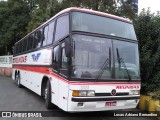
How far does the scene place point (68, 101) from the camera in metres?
6.62

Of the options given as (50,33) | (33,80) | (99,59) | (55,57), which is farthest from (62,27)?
(33,80)

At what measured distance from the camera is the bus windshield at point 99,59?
6.65 metres

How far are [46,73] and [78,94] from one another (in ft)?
9.40

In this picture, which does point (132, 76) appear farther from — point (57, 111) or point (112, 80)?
point (57, 111)

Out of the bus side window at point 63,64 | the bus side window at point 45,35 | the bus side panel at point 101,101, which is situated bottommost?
the bus side panel at point 101,101

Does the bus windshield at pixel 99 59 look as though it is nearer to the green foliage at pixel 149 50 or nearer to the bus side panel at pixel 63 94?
the bus side panel at pixel 63 94

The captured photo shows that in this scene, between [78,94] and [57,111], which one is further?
[57,111]

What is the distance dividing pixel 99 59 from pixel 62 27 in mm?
1683

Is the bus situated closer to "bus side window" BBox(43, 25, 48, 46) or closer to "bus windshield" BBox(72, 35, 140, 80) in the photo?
"bus windshield" BBox(72, 35, 140, 80)

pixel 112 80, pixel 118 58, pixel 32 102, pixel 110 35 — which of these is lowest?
pixel 32 102

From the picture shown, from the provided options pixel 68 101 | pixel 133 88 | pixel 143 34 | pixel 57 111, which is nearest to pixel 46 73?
Result: pixel 57 111

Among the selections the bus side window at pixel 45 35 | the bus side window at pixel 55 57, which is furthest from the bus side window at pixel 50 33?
the bus side window at pixel 55 57

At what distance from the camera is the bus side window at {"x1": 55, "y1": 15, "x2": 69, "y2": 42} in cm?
735

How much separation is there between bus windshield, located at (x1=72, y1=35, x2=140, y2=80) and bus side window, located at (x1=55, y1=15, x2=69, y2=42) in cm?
71
